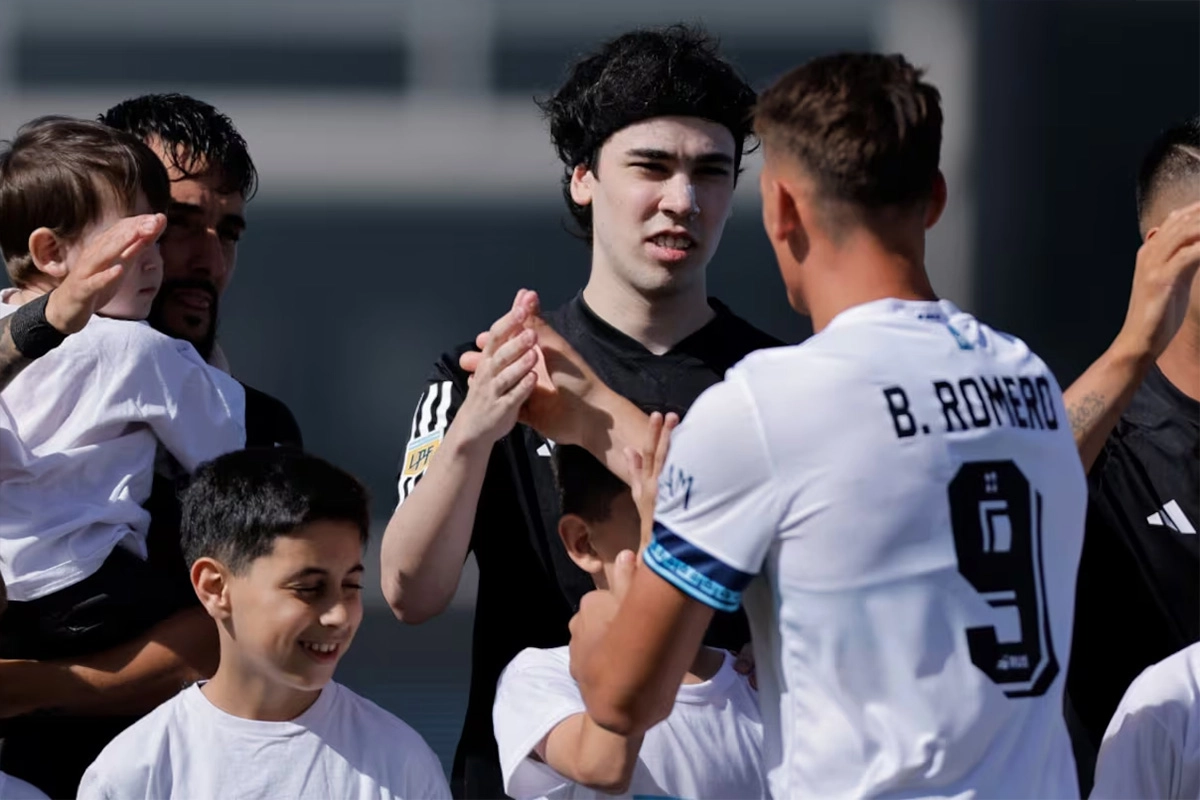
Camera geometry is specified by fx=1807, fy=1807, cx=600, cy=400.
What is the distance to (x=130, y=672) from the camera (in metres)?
2.79

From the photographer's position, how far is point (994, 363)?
1967mm

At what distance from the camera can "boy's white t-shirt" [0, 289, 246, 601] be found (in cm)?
276

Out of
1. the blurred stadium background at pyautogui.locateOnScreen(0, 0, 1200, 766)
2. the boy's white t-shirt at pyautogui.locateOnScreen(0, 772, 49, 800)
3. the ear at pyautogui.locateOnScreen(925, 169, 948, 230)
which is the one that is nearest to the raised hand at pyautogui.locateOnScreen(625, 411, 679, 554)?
the ear at pyautogui.locateOnScreen(925, 169, 948, 230)

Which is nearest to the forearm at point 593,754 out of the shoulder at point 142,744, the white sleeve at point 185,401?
the shoulder at point 142,744

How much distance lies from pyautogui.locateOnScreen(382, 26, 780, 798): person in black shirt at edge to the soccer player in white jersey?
26.7 inches

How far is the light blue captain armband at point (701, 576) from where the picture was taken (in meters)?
1.88

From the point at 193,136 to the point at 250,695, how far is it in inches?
44.2

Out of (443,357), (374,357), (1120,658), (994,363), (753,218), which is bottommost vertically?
(374,357)

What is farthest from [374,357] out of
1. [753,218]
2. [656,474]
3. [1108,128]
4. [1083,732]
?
[656,474]

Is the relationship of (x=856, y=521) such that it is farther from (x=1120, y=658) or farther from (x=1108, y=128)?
(x=1108, y=128)

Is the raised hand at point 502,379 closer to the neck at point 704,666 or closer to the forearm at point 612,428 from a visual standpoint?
the forearm at point 612,428

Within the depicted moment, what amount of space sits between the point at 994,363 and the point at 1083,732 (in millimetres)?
1111

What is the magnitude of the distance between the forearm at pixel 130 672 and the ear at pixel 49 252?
1.93 ft

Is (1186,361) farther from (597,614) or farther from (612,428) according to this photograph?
(597,614)
